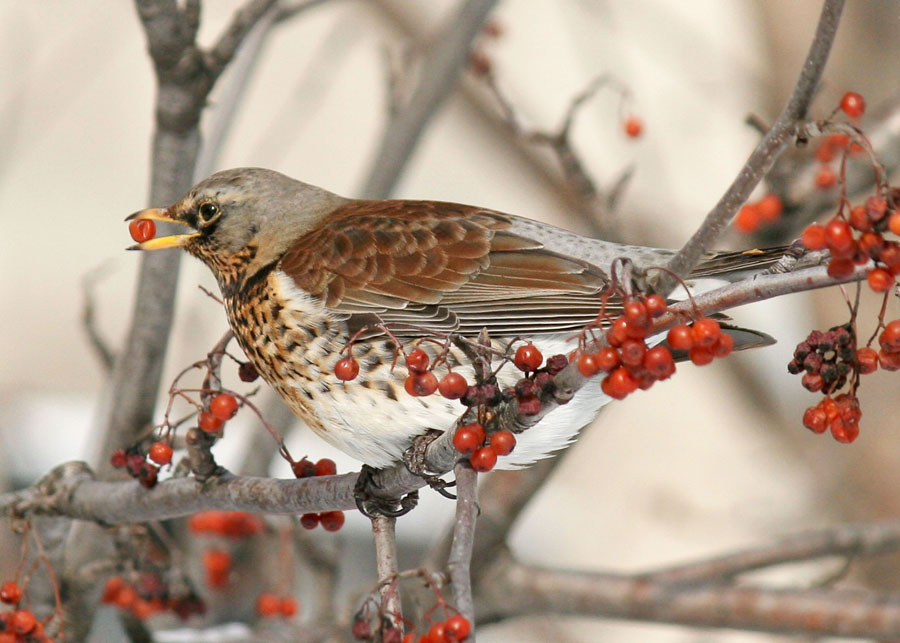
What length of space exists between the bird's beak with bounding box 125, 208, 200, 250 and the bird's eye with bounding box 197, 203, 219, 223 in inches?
1.7

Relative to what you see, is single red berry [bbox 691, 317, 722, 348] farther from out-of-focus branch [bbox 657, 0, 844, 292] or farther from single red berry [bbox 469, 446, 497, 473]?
single red berry [bbox 469, 446, 497, 473]

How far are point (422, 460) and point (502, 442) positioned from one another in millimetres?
390

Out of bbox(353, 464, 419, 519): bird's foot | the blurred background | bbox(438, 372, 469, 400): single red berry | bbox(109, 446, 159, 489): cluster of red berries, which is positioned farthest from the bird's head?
the blurred background

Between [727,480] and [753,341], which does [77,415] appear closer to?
[727,480]

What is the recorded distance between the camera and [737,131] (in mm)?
5484

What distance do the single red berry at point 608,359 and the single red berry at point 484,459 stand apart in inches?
9.1

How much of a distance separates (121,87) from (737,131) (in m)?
3.03

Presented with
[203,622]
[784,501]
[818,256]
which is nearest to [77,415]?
[203,622]

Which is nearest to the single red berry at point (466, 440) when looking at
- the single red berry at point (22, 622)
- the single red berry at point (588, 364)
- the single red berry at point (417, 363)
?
the single red berry at point (417, 363)

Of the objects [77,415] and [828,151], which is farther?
[77,415]

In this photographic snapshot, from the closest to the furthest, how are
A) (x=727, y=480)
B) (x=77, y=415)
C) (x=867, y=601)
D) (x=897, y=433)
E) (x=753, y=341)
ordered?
(x=753, y=341) < (x=867, y=601) < (x=897, y=433) < (x=77, y=415) < (x=727, y=480)

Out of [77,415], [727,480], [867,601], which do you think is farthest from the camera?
[727,480]

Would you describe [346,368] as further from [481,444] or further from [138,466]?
[138,466]

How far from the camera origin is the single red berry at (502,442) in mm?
1624
